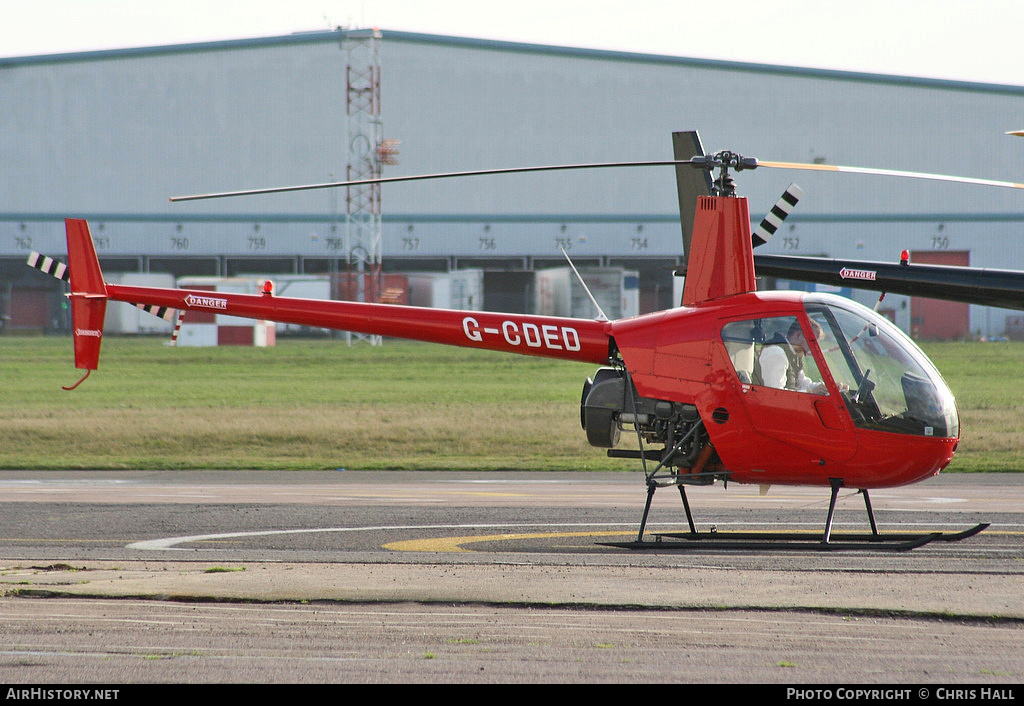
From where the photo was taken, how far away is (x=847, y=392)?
855cm

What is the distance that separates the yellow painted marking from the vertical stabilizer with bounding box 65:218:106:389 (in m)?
4.84

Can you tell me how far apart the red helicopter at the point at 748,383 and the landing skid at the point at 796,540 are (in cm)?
3

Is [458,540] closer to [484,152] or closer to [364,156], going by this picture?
[364,156]

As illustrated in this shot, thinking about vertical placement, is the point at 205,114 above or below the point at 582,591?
above

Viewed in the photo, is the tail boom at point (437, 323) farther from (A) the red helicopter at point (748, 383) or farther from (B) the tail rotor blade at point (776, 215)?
(B) the tail rotor blade at point (776, 215)

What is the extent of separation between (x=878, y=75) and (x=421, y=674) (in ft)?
178

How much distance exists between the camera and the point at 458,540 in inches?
409

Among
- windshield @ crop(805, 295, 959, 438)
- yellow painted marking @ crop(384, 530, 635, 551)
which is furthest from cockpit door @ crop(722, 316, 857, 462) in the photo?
yellow painted marking @ crop(384, 530, 635, 551)

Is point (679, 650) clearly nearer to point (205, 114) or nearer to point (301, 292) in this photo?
point (301, 292)

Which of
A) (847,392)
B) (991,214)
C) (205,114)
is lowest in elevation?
(847,392)

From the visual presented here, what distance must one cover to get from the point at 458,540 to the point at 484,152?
45.1 m

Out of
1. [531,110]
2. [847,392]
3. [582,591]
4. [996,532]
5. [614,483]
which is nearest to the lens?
[582,591]

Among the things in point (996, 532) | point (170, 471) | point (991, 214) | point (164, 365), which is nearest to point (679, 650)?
point (996, 532)

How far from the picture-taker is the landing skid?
8609 mm
